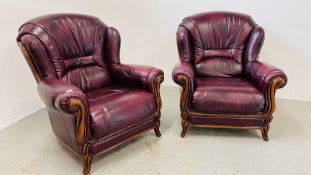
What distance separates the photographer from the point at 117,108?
1775 mm

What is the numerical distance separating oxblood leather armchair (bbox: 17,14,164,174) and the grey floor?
0.16m

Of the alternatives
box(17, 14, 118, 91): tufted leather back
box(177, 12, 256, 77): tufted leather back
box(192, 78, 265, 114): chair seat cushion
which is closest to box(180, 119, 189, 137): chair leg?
box(192, 78, 265, 114): chair seat cushion

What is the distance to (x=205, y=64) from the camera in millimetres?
2465

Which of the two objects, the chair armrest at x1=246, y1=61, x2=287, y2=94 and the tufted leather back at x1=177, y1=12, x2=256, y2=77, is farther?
the tufted leather back at x1=177, y1=12, x2=256, y2=77

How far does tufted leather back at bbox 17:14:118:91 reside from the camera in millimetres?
1865

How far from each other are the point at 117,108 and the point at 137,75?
1.45 ft

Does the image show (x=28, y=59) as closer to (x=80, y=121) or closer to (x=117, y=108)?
(x=80, y=121)

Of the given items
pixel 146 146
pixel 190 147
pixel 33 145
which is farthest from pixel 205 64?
pixel 33 145

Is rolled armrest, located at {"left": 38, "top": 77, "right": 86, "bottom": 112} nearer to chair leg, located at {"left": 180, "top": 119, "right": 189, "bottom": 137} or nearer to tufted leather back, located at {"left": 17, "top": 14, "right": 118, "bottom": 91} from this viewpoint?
tufted leather back, located at {"left": 17, "top": 14, "right": 118, "bottom": 91}

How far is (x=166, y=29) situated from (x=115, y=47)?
44.8 inches

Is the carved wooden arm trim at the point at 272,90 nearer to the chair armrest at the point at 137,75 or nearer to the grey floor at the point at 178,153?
the grey floor at the point at 178,153

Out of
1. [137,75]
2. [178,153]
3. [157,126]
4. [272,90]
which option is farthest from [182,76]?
[272,90]

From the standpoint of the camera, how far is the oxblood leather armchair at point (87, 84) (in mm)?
1644

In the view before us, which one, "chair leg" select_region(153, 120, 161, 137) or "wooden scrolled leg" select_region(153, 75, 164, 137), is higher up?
"wooden scrolled leg" select_region(153, 75, 164, 137)
